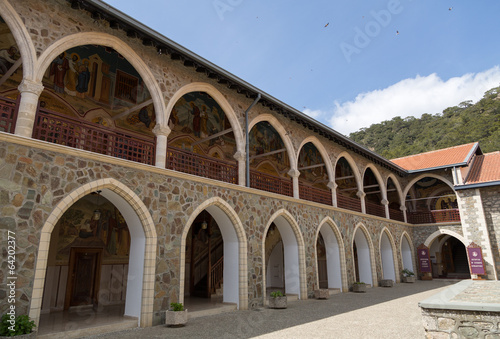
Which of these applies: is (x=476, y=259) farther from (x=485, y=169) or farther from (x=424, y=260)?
(x=485, y=169)

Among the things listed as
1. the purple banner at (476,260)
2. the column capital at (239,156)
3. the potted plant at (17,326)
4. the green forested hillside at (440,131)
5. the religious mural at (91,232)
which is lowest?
the potted plant at (17,326)

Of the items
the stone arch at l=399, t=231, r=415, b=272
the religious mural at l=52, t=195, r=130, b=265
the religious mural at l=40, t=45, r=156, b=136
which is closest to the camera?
the religious mural at l=40, t=45, r=156, b=136

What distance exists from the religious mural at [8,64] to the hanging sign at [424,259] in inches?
802

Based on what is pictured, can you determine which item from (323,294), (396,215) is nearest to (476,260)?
(396,215)

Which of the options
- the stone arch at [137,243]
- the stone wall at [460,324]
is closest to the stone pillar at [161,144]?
the stone arch at [137,243]

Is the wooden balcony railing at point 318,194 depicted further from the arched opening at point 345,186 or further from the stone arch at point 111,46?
the stone arch at point 111,46

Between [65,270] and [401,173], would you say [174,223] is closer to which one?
[65,270]

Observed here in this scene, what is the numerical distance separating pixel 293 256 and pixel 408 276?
9.71m

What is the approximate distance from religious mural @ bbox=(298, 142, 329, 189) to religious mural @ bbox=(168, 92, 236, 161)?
4.23m

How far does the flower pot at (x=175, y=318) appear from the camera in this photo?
6.95 metres

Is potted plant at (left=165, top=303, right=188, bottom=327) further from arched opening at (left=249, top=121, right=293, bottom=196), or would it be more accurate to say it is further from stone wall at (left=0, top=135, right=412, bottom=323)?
arched opening at (left=249, top=121, right=293, bottom=196)

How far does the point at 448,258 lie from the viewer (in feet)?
75.7

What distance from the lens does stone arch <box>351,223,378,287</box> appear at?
15.5 m

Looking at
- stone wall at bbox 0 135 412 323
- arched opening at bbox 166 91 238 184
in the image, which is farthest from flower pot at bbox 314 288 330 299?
arched opening at bbox 166 91 238 184
